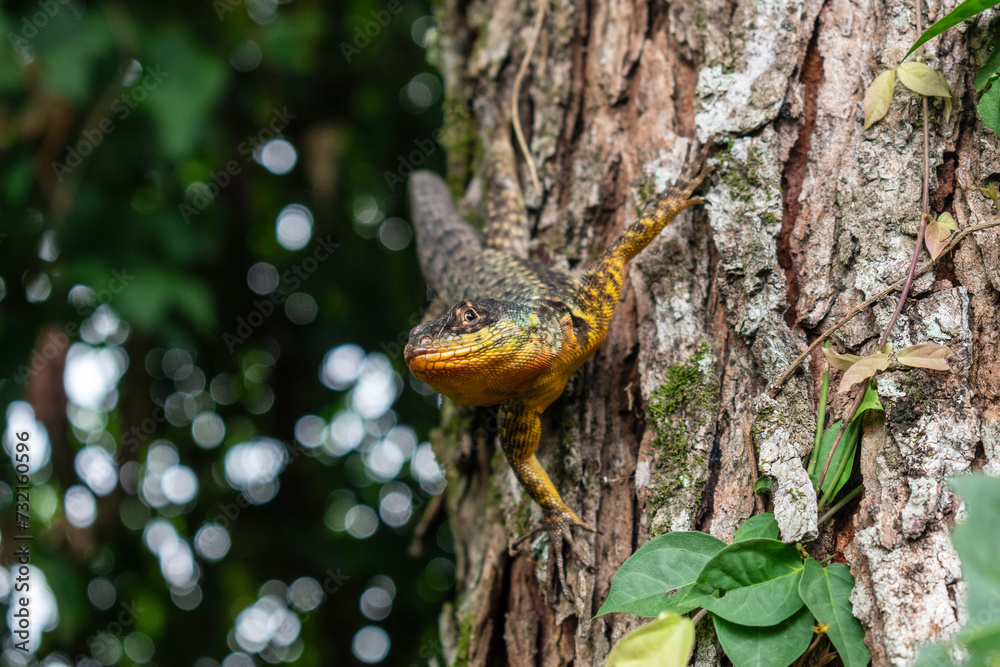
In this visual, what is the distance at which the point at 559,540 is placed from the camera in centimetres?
269

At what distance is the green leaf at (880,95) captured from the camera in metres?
2.36

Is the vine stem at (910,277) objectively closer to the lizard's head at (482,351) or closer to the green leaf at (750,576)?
the green leaf at (750,576)

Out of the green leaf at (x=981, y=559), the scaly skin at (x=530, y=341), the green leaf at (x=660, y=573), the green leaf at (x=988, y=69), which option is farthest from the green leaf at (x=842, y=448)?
the green leaf at (x=988, y=69)

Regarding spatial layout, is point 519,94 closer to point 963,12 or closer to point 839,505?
point 963,12

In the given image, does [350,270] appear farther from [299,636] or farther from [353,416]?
[299,636]

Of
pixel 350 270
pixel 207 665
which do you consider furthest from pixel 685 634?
Answer: pixel 207 665

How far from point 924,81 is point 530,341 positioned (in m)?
1.56

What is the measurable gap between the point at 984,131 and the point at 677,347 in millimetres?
1180

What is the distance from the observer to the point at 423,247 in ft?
14.9

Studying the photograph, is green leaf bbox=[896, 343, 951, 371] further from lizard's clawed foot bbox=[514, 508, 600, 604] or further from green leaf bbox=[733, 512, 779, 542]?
lizard's clawed foot bbox=[514, 508, 600, 604]

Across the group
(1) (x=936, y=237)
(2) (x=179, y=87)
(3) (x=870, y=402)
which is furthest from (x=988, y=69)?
(2) (x=179, y=87)

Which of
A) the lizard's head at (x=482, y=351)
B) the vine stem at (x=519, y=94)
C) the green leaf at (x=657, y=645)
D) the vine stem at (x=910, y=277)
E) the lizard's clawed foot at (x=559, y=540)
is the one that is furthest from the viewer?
the vine stem at (x=519, y=94)

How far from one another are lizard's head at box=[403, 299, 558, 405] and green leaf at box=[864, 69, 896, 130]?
136cm

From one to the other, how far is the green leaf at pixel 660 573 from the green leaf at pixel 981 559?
86 centimetres
